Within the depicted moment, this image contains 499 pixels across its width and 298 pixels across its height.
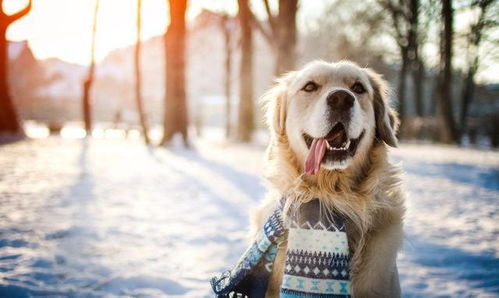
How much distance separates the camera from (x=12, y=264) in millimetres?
2918

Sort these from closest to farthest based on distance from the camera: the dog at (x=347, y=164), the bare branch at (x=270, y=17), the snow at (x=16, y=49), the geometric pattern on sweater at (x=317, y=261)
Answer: the geometric pattern on sweater at (x=317, y=261)
the dog at (x=347, y=164)
the bare branch at (x=270, y=17)
the snow at (x=16, y=49)

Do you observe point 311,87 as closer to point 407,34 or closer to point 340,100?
point 340,100

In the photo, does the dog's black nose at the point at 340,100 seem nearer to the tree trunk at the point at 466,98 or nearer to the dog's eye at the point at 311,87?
the dog's eye at the point at 311,87

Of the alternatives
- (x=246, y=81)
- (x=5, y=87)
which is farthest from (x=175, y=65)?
(x=5, y=87)

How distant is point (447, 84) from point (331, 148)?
1686 cm

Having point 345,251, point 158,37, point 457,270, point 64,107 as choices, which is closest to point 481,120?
point 158,37

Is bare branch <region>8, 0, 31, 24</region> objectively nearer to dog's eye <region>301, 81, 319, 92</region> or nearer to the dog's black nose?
dog's eye <region>301, 81, 319, 92</region>

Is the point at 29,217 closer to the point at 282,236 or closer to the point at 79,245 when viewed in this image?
the point at 79,245

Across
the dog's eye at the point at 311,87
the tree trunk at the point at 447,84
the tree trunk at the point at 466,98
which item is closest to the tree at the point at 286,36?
the tree trunk at the point at 447,84

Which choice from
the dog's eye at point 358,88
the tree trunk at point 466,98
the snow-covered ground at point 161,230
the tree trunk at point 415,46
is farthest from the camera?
the tree trunk at point 466,98

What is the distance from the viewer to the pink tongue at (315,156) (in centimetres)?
228

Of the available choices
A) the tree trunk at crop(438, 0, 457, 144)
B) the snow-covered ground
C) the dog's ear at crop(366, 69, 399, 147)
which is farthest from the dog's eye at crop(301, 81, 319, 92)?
the tree trunk at crop(438, 0, 457, 144)

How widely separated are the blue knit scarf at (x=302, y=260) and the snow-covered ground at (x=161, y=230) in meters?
0.80

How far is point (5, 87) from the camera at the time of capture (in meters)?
13.4
